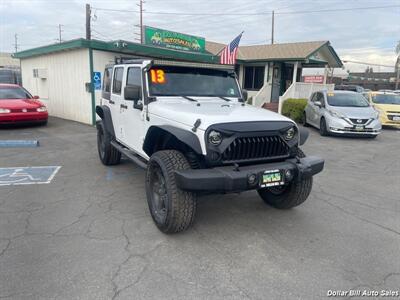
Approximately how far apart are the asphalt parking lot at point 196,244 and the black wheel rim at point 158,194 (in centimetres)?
21

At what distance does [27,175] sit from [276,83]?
18.1m

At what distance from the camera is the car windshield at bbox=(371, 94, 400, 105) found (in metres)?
13.9

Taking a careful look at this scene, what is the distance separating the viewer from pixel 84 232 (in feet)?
12.3

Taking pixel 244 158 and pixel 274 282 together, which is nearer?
pixel 274 282

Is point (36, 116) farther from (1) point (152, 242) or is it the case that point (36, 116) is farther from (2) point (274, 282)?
(2) point (274, 282)

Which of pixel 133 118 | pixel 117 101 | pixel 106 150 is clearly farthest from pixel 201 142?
pixel 106 150

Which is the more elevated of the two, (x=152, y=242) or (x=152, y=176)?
(x=152, y=176)

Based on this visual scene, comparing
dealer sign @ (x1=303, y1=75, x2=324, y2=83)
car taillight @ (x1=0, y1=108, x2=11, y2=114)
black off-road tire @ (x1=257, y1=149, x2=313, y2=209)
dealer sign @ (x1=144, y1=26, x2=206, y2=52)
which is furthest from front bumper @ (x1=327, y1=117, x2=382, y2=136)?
dealer sign @ (x1=303, y1=75, x2=324, y2=83)

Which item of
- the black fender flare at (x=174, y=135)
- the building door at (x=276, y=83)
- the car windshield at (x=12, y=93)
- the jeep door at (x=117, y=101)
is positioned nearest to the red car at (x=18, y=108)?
the car windshield at (x=12, y=93)

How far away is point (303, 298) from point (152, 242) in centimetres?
166

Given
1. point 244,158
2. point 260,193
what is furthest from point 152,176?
point 260,193

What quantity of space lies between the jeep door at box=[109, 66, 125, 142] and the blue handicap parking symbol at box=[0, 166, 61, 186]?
1542mm

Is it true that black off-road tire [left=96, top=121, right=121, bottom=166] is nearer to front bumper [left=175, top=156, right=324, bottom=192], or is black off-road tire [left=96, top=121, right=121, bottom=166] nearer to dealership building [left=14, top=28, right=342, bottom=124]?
dealership building [left=14, top=28, right=342, bottom=124]

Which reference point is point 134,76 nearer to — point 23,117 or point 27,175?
point 27,175
